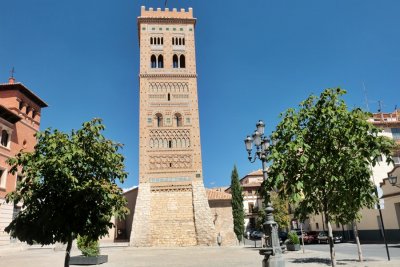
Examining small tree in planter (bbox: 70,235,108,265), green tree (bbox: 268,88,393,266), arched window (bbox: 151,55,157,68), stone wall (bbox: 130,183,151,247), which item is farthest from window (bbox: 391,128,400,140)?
small tree in planter (bbox: 70,235,108,265)

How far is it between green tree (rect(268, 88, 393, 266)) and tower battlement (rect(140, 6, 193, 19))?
111 feet

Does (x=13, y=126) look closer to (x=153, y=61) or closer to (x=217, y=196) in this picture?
(x=153, y=61)

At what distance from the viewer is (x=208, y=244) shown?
31.3 metres

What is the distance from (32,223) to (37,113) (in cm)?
2304

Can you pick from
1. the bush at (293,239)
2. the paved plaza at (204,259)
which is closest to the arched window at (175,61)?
the paved plaza at (204,259)

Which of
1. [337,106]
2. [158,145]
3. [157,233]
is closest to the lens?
[337,106]

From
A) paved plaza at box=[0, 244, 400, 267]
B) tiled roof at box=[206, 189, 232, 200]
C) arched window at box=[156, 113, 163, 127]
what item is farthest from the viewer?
arched window at box=[156, 113, 163, 127]

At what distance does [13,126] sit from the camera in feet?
83.7

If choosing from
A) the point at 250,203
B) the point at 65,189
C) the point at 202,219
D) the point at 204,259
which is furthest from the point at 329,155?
the point at 250,203

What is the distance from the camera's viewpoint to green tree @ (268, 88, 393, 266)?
28.0ft

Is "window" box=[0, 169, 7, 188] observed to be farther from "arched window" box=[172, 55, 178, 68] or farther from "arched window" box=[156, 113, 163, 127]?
"arched window" box=[172, 55, 178, 68]

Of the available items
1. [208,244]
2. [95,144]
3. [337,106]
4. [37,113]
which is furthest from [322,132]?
[37,113]

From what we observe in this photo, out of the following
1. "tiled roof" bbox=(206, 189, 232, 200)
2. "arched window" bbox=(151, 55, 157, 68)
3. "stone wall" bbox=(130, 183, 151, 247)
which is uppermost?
"arched window" bbox=(151, 55, 157, 68)

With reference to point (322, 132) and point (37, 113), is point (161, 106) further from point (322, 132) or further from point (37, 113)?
point (322, 132)
